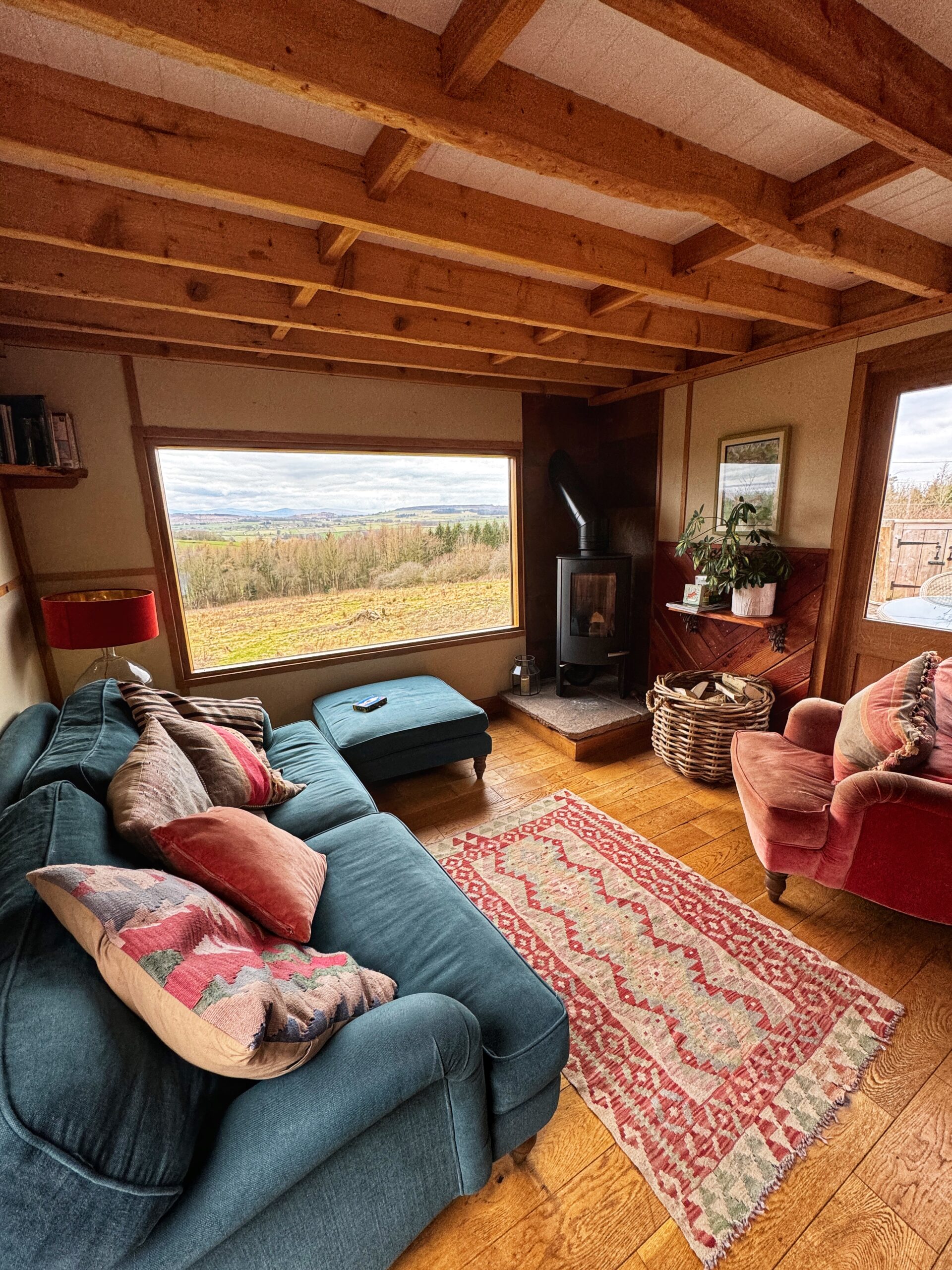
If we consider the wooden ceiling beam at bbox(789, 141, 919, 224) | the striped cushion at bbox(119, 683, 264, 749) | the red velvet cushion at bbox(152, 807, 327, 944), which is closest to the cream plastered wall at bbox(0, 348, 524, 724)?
the striped cushion at bbox(119, 683, 264, 749)

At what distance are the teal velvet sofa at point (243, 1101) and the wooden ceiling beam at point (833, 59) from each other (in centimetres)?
174

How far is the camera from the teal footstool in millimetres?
2723

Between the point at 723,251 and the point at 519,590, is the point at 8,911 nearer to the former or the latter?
the point at 723,251

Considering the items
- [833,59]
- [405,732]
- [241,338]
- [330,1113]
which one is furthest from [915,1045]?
[241,338]

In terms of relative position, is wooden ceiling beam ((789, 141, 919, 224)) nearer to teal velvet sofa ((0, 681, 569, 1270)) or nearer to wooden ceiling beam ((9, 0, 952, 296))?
wooden ceiling beam ((9, 0, 952, 296))

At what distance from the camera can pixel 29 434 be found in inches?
91.7

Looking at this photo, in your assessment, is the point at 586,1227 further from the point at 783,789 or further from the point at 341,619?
the point at 341,619

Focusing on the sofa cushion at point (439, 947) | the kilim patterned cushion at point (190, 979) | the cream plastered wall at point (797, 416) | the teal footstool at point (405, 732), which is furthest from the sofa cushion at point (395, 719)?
the cream plastered wall at point (797, 416)

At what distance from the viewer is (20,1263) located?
0.63 meters

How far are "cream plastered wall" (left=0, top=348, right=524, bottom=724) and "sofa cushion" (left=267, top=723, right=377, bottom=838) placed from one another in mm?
895

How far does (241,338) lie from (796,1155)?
3.57m

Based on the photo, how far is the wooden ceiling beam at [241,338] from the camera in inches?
85.2

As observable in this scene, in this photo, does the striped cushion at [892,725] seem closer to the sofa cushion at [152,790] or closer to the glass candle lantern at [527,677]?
the glass candle lantern at [527,677]

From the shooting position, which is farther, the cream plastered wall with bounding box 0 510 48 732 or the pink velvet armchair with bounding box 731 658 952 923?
the cream plastered wall with bounding box 0 510 48 732
